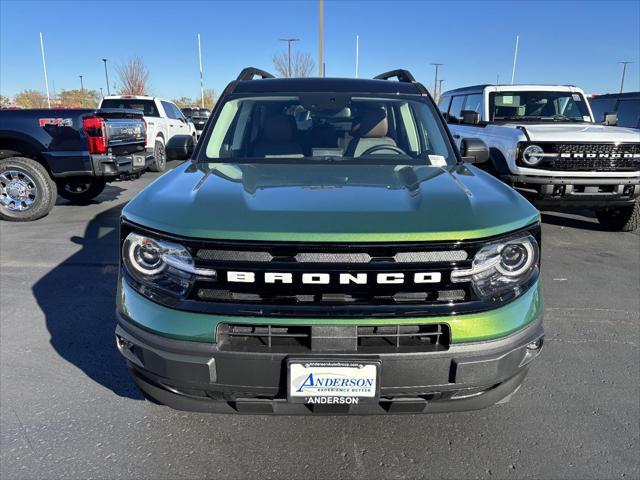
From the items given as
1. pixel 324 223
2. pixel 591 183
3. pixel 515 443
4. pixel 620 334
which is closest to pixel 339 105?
pixel 324 223

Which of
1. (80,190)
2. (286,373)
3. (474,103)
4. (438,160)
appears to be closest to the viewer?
(286,373)

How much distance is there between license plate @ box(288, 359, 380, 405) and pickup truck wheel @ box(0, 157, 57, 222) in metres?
6.68

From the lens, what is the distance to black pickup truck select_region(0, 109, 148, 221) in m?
6.84

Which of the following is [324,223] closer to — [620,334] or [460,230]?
[460,230]

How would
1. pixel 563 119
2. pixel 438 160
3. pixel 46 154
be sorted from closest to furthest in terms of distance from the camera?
pixel 438 160 < pixel 46 154 < pixel 563 119

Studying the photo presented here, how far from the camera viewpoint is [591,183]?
6023 mm

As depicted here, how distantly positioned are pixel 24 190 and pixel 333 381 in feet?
22.9

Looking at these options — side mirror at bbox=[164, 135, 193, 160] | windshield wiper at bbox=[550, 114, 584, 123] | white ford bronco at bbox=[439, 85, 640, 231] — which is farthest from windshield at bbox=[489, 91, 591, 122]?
side mirror at bbox=[164, 135, 193, 160]

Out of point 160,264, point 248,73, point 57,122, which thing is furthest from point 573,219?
point 57,122

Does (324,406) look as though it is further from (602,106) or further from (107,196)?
(602,106)

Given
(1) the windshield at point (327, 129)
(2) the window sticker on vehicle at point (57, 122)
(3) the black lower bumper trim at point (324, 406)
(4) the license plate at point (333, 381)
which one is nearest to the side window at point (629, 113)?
(1) the windshield at point (327, 129)

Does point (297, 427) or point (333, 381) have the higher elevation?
point (333, 381)

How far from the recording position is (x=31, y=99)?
43125mm

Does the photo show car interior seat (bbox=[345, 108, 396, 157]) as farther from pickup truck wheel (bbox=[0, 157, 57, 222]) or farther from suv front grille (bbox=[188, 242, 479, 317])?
pickup truck wheel (bbox=[0, 157, 57, 222])
